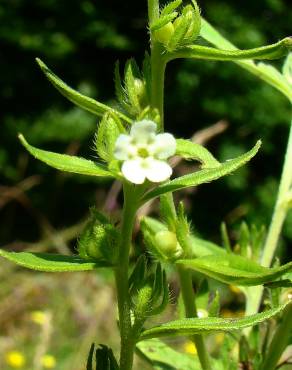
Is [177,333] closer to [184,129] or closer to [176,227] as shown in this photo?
[176,227]

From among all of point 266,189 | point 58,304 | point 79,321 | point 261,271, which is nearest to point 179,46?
point 261,271

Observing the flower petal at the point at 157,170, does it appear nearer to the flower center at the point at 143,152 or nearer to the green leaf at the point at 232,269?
the flower center at the point at 143,152

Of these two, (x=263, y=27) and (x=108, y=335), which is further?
(x=263, y=27)

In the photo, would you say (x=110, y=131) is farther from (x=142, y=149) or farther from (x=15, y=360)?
(x=15, y=360)

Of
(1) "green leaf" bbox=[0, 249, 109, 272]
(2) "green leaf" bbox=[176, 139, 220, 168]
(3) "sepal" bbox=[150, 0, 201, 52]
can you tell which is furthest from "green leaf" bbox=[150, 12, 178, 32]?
(1) "green leaf" bbox=[0, 249, 109, 272]

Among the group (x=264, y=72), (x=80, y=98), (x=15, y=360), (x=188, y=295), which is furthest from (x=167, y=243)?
(x=15, y=360)

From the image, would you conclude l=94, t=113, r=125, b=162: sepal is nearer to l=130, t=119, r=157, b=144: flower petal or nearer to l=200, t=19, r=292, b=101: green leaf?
l=130, t=119, r=157, b=144: flower petal
